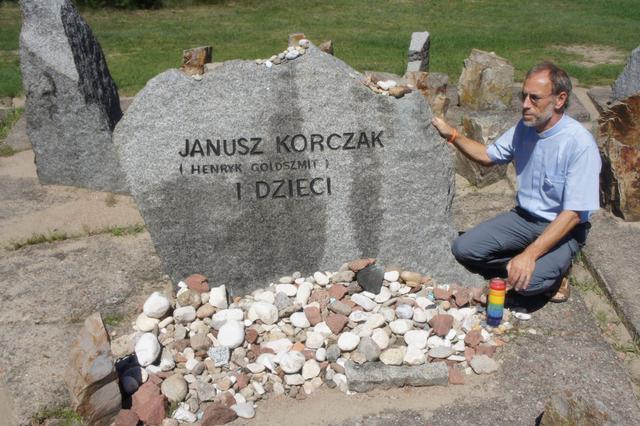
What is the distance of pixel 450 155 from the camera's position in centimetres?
431

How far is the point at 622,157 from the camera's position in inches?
206

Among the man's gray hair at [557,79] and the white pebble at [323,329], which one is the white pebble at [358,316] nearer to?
the white pebble at [323,329]

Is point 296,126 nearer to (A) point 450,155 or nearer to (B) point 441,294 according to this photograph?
(A) point 450,155

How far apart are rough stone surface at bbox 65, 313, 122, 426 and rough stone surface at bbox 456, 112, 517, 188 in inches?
144

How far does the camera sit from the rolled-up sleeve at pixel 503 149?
4.38 m

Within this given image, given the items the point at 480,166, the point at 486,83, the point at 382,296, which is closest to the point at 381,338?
the point at 382,296

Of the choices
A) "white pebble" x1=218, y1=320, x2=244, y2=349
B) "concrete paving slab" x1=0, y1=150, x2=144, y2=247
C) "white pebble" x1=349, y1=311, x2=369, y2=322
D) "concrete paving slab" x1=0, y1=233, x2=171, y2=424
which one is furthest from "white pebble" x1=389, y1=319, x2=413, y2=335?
"concrete paving slab" x1=0, y1=150, x2=144, y2=247

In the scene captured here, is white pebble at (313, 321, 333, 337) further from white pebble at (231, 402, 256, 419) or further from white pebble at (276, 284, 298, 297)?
white pebble at (231, 402, 256, 419)

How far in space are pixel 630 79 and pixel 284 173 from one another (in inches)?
176

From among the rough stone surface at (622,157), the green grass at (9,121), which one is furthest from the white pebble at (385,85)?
the green grass at (9,121)

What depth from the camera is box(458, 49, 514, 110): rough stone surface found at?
7.65 m

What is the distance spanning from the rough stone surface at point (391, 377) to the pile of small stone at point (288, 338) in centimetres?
6

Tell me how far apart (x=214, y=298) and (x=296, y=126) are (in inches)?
44.9

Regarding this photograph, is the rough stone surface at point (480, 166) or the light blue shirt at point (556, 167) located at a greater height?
the light blue shirt at point (556, 167)
